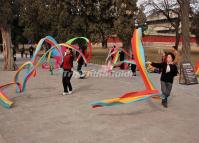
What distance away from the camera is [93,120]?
7637 mm

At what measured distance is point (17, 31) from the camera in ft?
178

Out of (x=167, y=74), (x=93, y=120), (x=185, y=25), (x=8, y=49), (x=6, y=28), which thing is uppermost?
(x=6, y=28)

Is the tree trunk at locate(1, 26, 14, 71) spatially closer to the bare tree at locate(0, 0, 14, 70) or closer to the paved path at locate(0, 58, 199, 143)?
the bare tree at locate(0, 0, 14, 70)

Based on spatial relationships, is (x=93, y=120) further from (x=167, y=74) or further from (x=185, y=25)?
(x=185, y=25)

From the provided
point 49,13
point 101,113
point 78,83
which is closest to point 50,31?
point 49,13

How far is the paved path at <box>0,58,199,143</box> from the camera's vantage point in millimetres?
6309

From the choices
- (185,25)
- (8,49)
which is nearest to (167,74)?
(185,25)

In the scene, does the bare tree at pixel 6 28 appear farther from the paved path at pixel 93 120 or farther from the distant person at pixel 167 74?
the distant person at pixel 167 74

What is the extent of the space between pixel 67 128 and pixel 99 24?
2420 cm

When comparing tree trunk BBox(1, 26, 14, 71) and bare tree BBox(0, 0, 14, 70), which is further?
tree trunk BBox(1, 26, 14, 71)

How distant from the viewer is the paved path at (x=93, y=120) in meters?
6.31

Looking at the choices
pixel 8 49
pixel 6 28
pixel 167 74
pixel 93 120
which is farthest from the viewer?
pixel 8 49

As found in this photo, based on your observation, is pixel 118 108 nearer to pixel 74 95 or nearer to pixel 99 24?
pixel 74 95

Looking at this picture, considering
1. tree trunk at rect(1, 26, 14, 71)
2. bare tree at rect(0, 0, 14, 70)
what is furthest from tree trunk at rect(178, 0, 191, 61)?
tree trunk at rect(1, 26, 14, 71)
